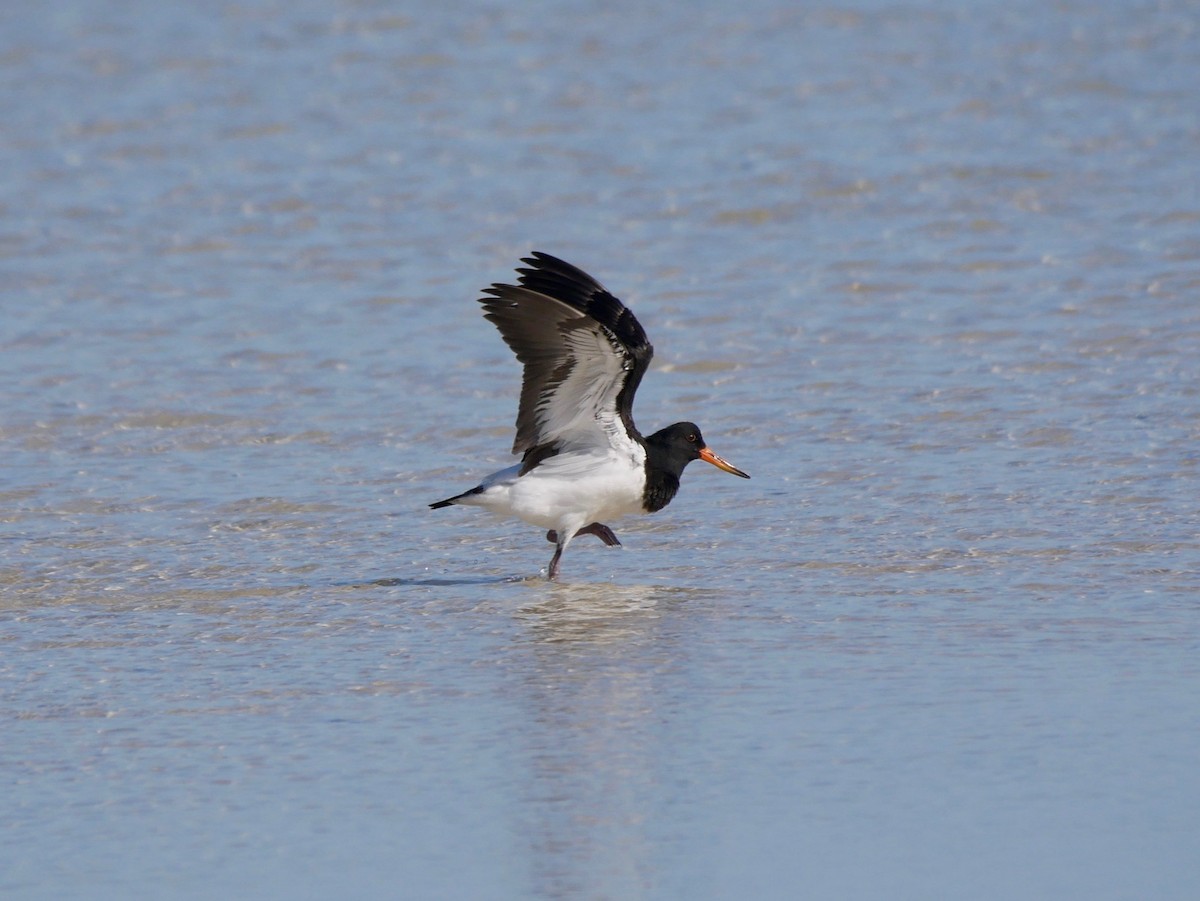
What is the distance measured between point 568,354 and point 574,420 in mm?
462

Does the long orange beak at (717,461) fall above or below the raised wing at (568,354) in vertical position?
below

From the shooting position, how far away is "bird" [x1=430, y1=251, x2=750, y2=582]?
7273mm

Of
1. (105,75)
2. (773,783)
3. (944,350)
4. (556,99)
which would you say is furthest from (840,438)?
(105,75)

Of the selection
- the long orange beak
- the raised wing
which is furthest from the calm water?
the raised wing

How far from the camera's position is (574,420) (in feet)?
25.7

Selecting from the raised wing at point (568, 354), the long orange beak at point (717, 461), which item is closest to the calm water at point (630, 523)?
the long orange beak at point (717, 461)

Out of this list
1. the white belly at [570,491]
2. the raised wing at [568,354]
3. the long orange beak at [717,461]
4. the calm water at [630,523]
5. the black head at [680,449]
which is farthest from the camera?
the long orange beak at [717,461]

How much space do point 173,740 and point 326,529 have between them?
2737 mm

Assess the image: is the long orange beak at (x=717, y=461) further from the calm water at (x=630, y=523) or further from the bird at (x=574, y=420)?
the calm water at (x=630, y=523)

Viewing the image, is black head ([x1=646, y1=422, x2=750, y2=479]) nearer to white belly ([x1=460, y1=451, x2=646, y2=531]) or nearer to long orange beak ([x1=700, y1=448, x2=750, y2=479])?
long orange beak ([x1=700, y1=448, x2=750, y2=479])

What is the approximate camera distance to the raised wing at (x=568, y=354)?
23.8 feet

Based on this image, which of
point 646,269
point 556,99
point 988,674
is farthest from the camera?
point 556,99

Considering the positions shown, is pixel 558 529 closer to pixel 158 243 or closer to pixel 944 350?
pixel 944 350

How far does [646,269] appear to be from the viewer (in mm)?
12742
